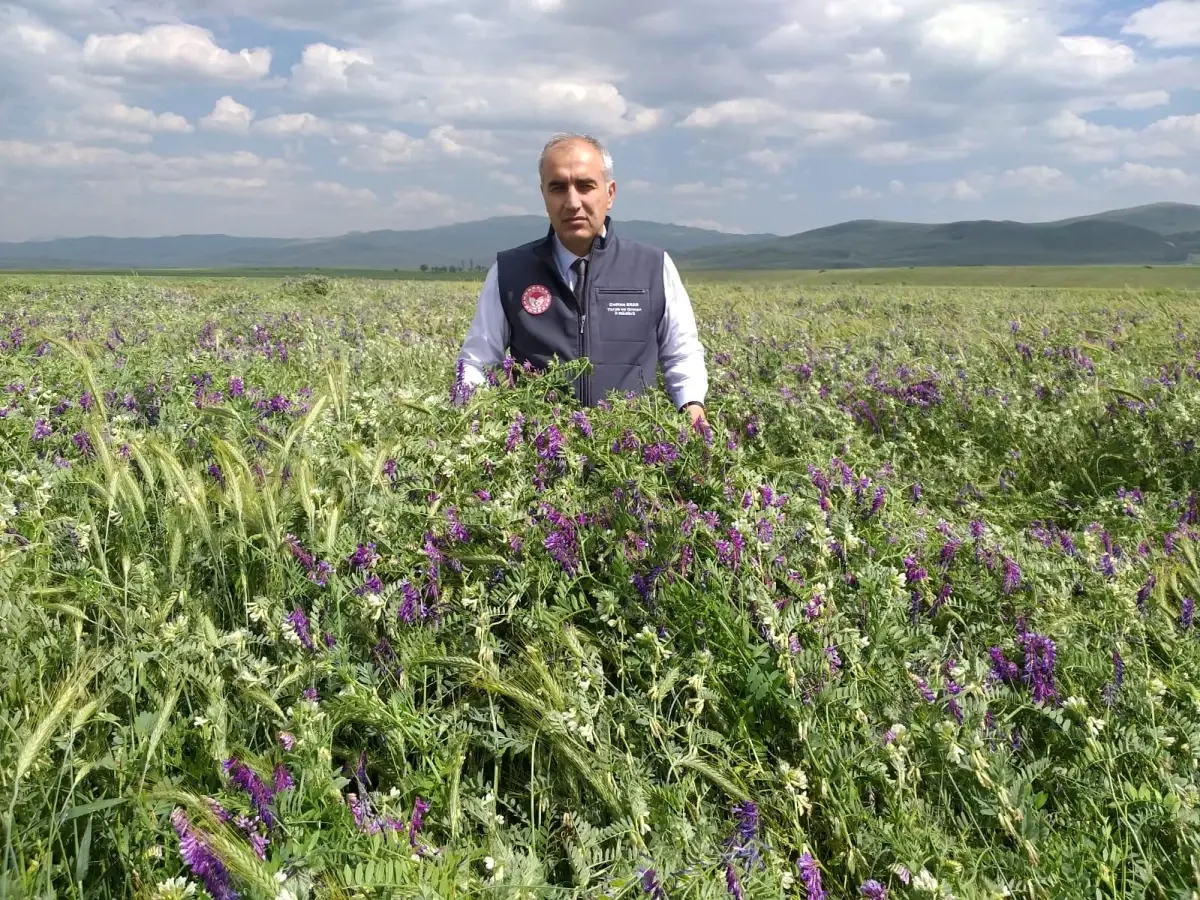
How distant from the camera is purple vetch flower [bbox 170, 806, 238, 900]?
5.16 feet

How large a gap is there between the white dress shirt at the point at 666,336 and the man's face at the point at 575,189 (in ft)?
0.89

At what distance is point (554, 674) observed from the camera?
2299 mm

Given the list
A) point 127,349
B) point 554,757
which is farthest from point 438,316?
point 554,757

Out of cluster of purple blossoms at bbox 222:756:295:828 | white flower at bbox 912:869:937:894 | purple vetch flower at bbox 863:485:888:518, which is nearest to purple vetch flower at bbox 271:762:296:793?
cluster of purple blossoms at bbox 222:756:295:828

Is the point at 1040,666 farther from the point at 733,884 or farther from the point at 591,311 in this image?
the point at 591,311

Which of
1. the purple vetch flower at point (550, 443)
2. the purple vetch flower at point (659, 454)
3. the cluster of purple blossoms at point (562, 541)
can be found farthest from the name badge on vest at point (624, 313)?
the cluster of purple blossoms at point (562, 541)

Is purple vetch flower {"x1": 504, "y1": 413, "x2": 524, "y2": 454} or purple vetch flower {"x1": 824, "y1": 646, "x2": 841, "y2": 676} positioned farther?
purple vetch flower {"x1": 504, "y1": 413, "x2": 524, "y2": 454}

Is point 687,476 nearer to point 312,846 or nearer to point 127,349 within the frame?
point 312,846

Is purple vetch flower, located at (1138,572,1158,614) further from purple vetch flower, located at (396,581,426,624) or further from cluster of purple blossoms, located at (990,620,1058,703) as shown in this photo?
purple vetch flower, located at (396,581,426,624)

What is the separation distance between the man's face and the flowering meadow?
1.43 meters

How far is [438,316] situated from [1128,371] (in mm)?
8446

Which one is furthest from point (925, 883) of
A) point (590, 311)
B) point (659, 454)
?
point (590, 311)

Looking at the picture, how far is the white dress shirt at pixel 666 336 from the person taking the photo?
5.18 metres

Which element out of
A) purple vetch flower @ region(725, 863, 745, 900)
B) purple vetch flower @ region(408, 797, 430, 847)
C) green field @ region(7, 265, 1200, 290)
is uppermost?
green field @ region(7, 265, 1200, 290)
